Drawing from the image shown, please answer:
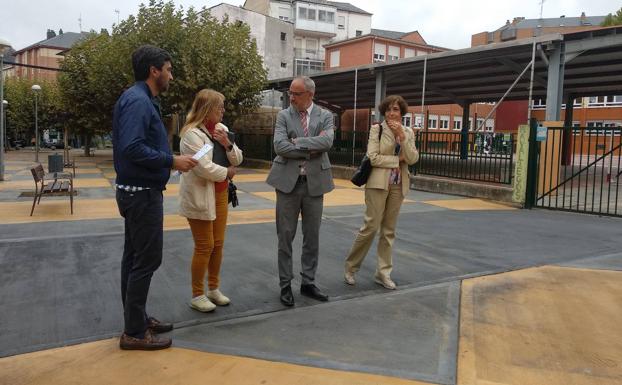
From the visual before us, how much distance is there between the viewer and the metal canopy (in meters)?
12.9

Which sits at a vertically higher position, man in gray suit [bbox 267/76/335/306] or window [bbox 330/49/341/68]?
window [bbox 330/49/341/68]

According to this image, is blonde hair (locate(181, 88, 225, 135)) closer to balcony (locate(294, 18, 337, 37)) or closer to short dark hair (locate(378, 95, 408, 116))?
short dark hair (locate(378, 95, 408, 116))

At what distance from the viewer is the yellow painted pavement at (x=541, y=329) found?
3137 mm

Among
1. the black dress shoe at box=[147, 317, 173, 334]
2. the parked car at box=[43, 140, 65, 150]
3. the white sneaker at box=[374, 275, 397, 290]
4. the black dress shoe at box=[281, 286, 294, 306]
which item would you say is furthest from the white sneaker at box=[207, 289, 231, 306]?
the parked car at box=[43, 140, 65, 150]

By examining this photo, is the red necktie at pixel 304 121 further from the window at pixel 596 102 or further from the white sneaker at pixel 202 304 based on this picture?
the window at pixel 596 102

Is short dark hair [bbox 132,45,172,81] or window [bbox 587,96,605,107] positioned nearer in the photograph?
short dark hair [bbox 132,45,172,81]

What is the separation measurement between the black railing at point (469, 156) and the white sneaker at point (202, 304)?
373 inches

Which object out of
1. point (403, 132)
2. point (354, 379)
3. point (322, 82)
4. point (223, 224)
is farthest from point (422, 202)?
point (322, 82)

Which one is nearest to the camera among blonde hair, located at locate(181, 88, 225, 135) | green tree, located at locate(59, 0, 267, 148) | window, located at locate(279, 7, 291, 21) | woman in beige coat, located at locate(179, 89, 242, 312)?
woman in beige coat, located at locate(179, 89, 242, 312)

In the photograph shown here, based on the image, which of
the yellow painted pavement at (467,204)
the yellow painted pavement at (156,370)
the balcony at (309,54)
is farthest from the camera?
the balcony at (309,54)

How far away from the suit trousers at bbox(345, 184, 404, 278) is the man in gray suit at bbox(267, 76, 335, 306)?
62 cm

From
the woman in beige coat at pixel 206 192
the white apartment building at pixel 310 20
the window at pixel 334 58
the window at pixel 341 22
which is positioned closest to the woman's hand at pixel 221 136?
the woman in beige coat at pixel 206 192

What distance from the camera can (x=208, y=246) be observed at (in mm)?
3918

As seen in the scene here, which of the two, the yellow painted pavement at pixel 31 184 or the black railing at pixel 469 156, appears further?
the yellow painted pavement at pixel 31 184
